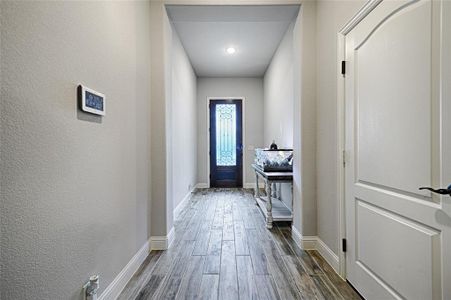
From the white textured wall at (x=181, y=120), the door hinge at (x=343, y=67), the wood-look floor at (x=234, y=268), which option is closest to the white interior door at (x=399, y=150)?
the door hinge at (x=343, y=67)

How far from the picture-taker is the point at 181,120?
4.57 metres

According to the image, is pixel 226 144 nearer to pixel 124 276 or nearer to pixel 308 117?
pixel 308 117

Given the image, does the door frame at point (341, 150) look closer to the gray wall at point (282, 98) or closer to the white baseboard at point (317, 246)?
the white baseboard at point (317, 246)

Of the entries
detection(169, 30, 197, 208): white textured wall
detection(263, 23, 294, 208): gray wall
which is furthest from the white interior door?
detection(169, 30, 197, 208): white textured wall

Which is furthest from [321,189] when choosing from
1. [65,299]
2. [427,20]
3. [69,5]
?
[69,5]

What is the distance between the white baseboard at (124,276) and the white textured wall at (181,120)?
1401mm

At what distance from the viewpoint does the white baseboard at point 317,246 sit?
7.19ft

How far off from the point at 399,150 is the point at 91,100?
1.79m

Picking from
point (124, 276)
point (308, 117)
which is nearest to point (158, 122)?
point (124, 276)

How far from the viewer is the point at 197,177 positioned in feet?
21.6

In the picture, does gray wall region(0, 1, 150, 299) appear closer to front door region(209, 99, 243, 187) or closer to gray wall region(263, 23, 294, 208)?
gray wall region(263, 23, 294, 208)

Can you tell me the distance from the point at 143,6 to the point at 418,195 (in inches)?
105

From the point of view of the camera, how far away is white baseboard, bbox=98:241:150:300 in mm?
Answer: 1684

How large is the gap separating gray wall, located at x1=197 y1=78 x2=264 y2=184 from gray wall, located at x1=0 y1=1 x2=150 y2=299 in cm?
455
